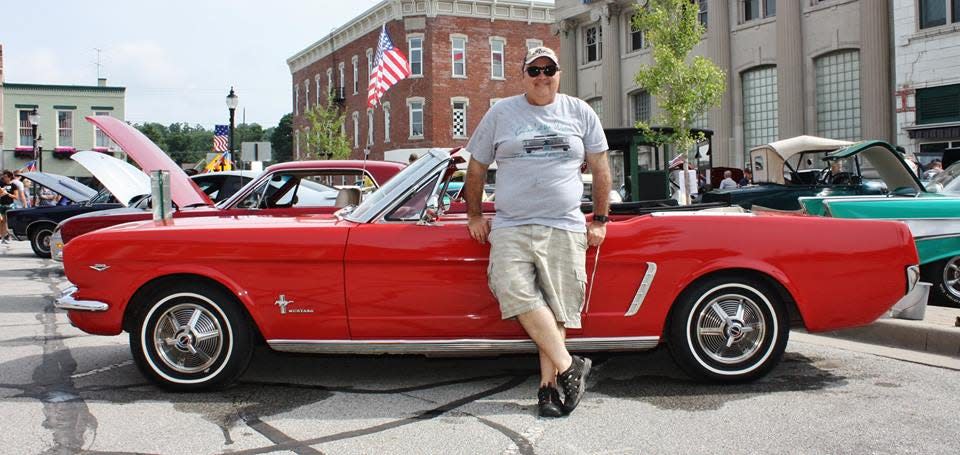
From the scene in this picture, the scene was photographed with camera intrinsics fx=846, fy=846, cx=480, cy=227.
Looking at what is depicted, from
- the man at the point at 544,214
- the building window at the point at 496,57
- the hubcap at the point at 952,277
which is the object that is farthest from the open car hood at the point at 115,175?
the building window at the point at 496,57

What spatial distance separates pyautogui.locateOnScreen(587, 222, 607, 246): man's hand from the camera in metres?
4.49

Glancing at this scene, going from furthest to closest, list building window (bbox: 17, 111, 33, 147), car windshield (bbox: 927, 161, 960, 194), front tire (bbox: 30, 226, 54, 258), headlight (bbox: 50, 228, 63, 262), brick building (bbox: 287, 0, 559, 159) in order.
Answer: building window (bbox: 17, 111, 33, 147) → brick building (bbox: 287, 0, 559, 159) → front tire (bbox: 30, 226, 54, 258) → headlight (bbox: 50, 228, 63, 262) → car windshield (bbox: 927, 161, 960, 194)

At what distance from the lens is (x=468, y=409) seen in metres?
4.45

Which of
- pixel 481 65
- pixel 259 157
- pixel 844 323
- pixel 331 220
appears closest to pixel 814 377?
pixel 844 323

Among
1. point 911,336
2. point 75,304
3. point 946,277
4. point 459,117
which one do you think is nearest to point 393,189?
point 75,304

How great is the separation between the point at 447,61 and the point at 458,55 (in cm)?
74

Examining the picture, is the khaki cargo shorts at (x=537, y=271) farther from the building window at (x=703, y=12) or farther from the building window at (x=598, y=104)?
the building window at (x=598, y=104)

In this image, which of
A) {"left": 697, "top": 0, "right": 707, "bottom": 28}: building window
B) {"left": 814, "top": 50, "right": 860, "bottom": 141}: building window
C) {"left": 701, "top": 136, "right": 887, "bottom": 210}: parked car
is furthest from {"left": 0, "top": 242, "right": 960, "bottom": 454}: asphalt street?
{"left": 697, "top": 0, "right": 707, "bottom": 28}: building window

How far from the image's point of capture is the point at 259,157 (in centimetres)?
2159

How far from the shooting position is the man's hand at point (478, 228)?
4.50 metres

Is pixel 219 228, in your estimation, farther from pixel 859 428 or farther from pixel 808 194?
pixel 808 194

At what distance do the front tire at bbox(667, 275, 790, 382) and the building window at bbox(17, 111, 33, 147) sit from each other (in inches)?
2205

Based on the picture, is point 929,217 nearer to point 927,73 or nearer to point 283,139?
point 927,73

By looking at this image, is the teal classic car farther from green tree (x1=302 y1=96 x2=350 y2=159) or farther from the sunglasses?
green tree (x1=302 y1=96 x2=350 y2=159)
